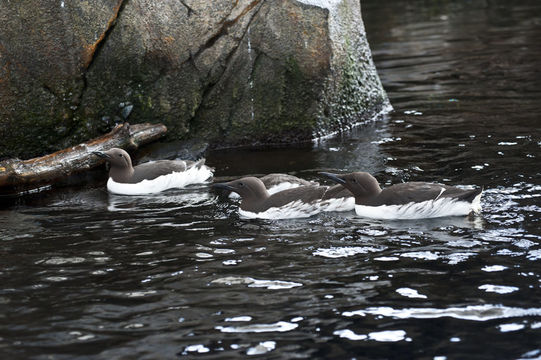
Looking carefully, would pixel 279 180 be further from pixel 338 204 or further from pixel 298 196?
pixel 338 204

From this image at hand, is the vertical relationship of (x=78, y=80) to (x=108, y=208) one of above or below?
above

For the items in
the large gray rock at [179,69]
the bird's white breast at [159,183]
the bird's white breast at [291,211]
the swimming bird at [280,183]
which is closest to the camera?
the bird's white breast at [291,211]

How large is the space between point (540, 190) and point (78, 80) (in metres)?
7.00

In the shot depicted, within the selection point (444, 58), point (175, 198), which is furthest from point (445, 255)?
point (444, 58)

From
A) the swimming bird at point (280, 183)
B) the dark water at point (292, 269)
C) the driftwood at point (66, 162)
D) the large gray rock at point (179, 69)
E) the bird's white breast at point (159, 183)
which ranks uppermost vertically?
the large gray rock at point (179, 69)

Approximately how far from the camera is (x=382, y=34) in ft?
83.2

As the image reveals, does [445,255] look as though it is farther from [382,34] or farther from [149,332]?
[382,34]

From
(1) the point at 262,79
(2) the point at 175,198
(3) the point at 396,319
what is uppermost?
(1) the point at 262,79

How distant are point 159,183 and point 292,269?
4086 mm

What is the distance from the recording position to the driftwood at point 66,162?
11.5 m

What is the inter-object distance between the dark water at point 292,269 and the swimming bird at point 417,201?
0.14 metres

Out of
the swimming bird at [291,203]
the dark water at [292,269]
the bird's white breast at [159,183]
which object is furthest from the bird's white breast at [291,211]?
the bird's white breast at [159,183]

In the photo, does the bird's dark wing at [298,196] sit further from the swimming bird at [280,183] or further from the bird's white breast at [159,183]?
the bird's white breast at [159,183]

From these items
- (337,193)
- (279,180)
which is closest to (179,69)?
(279,180)
